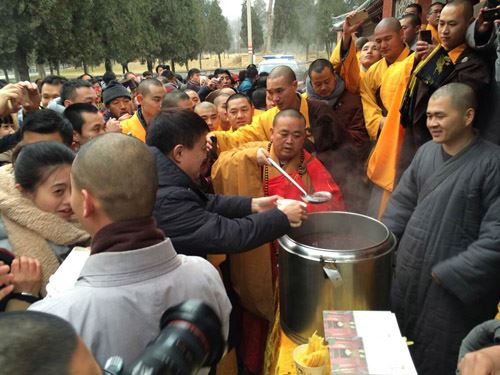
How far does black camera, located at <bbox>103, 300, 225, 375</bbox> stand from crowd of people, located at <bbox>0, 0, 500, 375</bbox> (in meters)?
0.09

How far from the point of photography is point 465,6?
262cm

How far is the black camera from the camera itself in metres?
0.76

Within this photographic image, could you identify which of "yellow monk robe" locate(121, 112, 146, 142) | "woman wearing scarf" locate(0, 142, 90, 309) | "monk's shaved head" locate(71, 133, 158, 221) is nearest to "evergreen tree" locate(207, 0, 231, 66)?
"yellow monk robe" locate(121, 112, 146, 142)

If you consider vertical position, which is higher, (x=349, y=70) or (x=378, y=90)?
(x=349, y=70)

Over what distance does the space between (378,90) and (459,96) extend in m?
1.69

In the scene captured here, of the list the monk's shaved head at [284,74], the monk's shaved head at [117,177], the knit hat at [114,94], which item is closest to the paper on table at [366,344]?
the monk's shaved head at [117,177]

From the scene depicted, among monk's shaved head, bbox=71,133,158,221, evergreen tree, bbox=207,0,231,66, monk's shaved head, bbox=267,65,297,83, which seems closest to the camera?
monk's shaved head, bbox=71,133,158,221

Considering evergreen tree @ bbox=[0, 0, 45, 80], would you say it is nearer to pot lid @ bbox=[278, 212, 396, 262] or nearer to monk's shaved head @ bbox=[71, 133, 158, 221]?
pot lid @ bbox=[278, 212, 396, 262]

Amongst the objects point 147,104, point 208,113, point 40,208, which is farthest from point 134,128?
point 40,208

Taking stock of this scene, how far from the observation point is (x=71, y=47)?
59.6 feet

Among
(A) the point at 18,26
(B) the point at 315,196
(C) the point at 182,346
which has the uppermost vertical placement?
(A) the point at 18,26

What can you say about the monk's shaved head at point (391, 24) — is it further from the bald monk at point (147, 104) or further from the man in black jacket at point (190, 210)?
the man in black jacket at point (190, 210)

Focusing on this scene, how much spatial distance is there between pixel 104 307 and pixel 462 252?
1.74m

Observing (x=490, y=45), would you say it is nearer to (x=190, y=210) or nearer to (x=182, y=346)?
(x=190, y=210)
